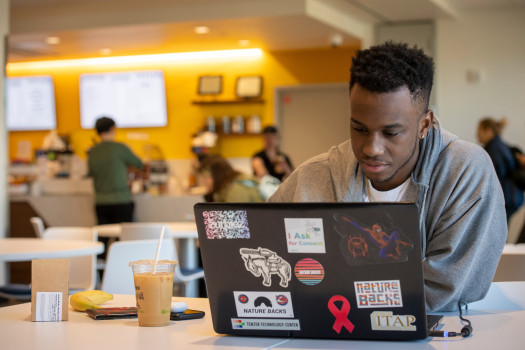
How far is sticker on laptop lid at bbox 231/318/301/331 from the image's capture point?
1.38 meters

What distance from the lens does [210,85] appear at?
28.6 feet

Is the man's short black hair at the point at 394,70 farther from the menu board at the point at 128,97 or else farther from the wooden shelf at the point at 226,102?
the menu board at the point at 128,97

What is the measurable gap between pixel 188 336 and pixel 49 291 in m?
0.43

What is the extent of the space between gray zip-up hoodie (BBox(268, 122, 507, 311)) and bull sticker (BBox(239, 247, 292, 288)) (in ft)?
1.27

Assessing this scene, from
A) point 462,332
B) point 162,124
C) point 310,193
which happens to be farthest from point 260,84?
point 462,332

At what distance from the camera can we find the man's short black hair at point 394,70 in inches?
63.7

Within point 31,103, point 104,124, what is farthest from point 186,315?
point 31,103

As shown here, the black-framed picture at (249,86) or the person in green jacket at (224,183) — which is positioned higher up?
the black-framed picture at (249,86)

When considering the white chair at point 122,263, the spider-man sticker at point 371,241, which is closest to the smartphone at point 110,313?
the spider-man sticker at point 371,241

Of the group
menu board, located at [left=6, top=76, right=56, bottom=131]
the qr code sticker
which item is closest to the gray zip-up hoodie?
the qr code sticker

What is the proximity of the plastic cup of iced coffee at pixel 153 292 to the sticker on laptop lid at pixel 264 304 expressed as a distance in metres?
0.21

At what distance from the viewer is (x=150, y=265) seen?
155 centimetres

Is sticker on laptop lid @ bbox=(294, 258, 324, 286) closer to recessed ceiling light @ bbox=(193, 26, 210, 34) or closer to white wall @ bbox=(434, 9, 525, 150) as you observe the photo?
recessed ceiling light @ bbox=(193, 26, 210, 34)

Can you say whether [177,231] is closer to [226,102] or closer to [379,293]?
[379,293]
